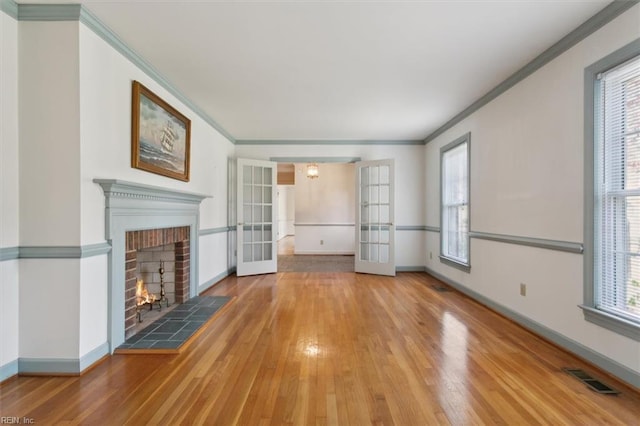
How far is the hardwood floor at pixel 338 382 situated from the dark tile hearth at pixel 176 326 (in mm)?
135

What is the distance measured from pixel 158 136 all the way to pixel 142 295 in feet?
5.68

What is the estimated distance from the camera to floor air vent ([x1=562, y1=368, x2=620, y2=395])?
6.32 ft

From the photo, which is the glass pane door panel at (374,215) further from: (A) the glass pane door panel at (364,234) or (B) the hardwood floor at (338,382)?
(B) the hardwood floor at (338,382)

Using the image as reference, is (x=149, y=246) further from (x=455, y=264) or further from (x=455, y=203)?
(x=455, y=203)

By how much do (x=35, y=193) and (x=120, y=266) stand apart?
29.6 inches

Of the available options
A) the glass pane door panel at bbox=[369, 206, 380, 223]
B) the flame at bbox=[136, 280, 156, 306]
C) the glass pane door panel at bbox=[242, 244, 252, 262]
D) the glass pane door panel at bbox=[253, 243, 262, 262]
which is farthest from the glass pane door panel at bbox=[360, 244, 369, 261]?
the flame at bbox=[136, 280, 156, 306]

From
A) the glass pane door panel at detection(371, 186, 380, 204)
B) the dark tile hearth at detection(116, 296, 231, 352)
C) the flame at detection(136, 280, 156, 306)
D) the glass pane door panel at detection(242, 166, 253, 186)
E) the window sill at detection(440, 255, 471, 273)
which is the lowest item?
the dark tile hearth at detection(116, 296, 231, 352)

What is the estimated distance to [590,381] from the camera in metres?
2.04

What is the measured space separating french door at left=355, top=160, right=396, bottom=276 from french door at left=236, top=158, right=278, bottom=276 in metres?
1.56

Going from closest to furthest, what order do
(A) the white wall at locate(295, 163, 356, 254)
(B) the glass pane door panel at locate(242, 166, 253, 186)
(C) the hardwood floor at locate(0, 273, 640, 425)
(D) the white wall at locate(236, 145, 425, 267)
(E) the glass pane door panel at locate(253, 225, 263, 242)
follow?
1. (C) the hardwood floor at locate(0, 273, 640, 425)
2. (B) the glass pane door panel at locate(242, 166, 253, 186)
3. (E) the glass pane door panel at locate(253, 225, 263, 242)
4. (D) the white wall at locate(236, 145, 425, 267)
5. (A) the white wall at locate(295, 163, 356, 254)

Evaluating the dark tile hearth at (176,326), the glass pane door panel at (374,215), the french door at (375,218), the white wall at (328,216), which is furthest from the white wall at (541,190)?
the white wall at (328,216)

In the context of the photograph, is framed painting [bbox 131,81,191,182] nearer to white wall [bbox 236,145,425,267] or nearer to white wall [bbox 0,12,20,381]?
white wall [bbox 0,12,20,381]

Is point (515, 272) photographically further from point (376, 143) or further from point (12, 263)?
point (12, 263)

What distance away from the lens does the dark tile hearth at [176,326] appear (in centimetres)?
256
